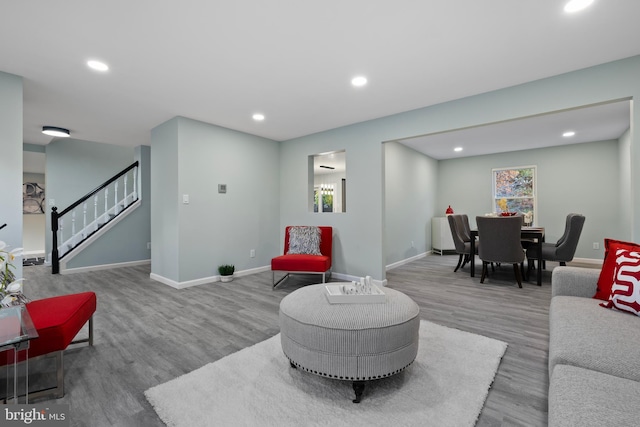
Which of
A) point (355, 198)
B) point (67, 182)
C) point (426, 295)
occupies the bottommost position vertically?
point (426, 295)

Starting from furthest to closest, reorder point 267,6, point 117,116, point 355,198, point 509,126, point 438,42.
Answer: point 509,126
point 355,198
point 117,116
point 438,42
point 267,6

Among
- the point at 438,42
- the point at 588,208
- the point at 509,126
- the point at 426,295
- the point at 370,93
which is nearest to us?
the point at 438,42

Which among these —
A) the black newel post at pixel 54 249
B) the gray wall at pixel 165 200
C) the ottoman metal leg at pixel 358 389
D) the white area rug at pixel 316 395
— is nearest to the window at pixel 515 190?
the white area rug at pixel 316 395

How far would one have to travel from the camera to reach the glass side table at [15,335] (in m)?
1.25

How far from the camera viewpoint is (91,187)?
638 cm

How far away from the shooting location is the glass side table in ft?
4.12

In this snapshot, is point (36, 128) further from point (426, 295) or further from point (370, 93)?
point (426, 295)

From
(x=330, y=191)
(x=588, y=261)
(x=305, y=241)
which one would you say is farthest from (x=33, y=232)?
(x=588, y=261)

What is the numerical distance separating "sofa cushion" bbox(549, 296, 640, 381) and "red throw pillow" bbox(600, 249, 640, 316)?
56 millimetres

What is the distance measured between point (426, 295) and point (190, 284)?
10.8 ft

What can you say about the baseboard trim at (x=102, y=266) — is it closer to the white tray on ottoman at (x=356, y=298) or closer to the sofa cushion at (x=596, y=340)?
the white tray on ottoman at (x=356, y=298)

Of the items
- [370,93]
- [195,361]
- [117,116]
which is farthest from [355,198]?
[117,116]

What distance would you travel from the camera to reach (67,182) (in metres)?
6.05

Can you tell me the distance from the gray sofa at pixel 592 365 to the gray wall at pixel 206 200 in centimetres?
409
